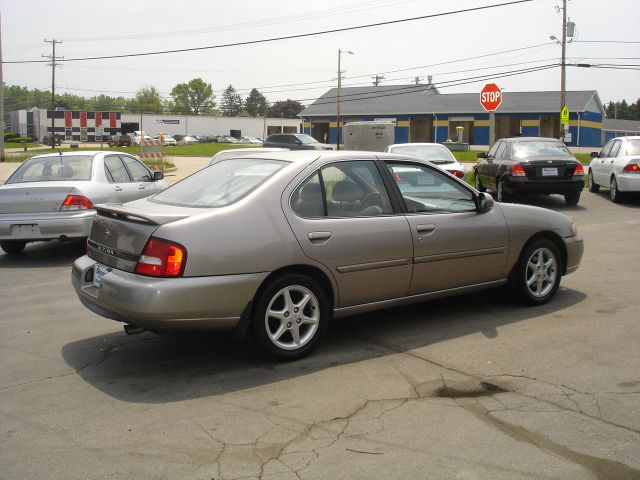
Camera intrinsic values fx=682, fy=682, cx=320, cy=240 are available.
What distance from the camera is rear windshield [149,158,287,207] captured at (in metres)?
5.21

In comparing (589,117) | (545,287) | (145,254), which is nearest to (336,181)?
(145,254)

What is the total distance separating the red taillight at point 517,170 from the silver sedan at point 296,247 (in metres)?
8.69

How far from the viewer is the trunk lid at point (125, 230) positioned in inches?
187

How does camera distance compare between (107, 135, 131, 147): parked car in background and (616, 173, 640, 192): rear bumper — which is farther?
(107, 135, 131, 147): parked car in background

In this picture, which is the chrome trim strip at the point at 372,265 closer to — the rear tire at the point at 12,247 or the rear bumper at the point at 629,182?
the rear tire at the point at 12,247

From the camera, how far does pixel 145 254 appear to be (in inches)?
184

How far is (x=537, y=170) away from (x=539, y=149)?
32.9 inches

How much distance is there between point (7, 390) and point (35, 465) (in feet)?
4.19

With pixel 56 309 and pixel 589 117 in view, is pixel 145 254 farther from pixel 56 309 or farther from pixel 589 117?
pixel 589 117

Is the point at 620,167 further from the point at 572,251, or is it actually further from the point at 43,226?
the point at 43,226

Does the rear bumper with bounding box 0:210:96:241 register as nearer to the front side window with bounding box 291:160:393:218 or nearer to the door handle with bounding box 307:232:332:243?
the front side window with bounding box 291:160:393:218

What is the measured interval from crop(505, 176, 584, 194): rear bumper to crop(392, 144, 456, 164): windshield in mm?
1380

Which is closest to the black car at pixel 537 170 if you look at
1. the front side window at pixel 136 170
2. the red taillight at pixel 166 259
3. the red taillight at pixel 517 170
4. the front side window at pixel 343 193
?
the red taillight at pixel 517 170

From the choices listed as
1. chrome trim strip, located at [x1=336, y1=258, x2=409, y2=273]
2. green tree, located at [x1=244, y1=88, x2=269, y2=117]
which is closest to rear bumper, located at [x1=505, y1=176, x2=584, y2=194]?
chrome trim strip, located at [x1=336, y1=258, x2=409, y2=273]
